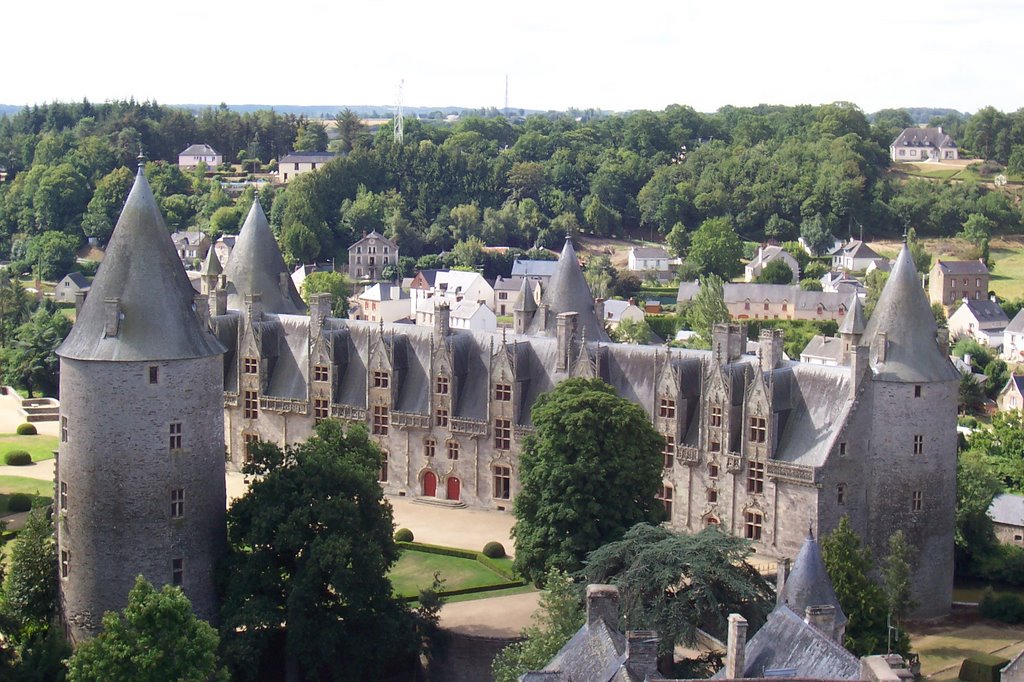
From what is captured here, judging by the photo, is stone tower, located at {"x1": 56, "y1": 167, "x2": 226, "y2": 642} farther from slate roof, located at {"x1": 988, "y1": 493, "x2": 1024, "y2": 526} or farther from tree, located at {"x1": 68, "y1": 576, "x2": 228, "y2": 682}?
slate roof, located at {"x1": 988, "y1": 493, "x2": 1024, "y2": 526}

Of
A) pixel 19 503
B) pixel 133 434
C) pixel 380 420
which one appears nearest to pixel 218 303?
pixel 380 420

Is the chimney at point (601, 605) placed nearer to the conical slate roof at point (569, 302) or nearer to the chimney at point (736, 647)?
the chimney at point (736, 647)

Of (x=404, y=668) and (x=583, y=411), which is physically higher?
(x=583, y=411)

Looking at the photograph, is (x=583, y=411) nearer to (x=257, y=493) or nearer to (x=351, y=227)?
(x=257, y=493)

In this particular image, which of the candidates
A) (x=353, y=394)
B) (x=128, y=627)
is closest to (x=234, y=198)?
(x=353, y=394)

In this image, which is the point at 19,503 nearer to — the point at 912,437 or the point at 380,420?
the point at 380,420
